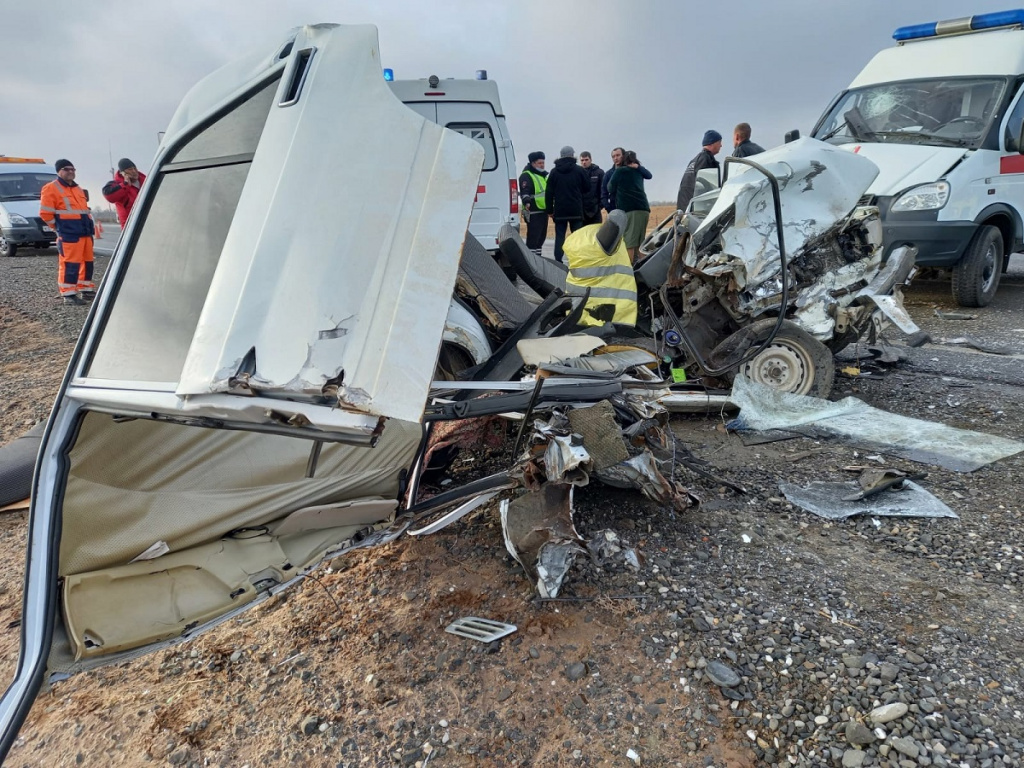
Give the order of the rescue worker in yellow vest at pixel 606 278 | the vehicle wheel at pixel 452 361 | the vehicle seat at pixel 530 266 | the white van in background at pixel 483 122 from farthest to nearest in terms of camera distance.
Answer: the white van in background at pixel 483 122
the rescue worker in yellow vest at pixel 606 278
the vehicle seat at pixel 530 266
the vehicle wheel at pixel 452 361

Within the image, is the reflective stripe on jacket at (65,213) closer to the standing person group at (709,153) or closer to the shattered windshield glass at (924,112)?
the standing person group at (709,153)

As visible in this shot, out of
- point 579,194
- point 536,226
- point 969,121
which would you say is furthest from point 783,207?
point 536,226

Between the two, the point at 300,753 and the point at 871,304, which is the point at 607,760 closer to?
the point at 300,753

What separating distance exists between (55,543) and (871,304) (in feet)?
14.9

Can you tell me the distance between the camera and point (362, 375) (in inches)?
58.1

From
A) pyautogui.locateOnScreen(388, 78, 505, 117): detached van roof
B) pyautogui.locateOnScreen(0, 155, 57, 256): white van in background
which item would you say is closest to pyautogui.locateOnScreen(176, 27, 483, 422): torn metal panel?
pyautogui.locateOnScreen(388, 78, 505, 117): detached van roof

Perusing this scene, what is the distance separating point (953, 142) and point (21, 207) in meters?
16.7

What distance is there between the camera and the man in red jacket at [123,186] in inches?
336

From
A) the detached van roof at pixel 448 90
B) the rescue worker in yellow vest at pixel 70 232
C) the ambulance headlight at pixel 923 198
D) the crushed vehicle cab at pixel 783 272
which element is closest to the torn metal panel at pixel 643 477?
the crushed vehicle cab at pixel 783 272

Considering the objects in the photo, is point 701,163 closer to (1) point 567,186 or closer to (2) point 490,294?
(1) point 567,186

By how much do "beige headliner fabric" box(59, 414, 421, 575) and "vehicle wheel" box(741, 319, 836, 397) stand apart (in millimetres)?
2543

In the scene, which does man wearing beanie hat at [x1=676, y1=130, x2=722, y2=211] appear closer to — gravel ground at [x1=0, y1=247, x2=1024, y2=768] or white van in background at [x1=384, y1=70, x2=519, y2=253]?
white van in background at [x1=384, y1=70, x2=519, y2=253]

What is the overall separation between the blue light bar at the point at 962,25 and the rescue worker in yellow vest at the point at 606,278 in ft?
20.1

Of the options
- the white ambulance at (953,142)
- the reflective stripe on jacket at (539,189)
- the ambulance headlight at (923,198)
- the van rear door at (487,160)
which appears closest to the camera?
the ambulance headlight at (923,198)
